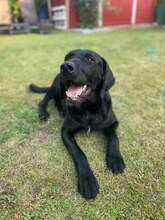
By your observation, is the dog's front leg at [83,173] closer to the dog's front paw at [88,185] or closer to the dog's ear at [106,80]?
the dog's front paw at [88,185]

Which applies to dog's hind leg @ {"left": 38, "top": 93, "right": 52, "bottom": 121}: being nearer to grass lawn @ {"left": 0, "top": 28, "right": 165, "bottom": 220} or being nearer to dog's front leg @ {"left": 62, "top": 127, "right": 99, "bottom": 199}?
grass lawn @ {"left": 0, "top": 28, "right": 165, "bottom": 220}

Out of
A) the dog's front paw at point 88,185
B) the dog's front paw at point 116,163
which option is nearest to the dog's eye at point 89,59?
the dog's front paw at point 116,163

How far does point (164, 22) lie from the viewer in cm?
1010

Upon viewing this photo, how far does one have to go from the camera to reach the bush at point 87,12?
8.77 m

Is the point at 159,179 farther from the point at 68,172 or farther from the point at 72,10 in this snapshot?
the point at 72,10

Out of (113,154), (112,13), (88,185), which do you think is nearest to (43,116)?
(113,154)

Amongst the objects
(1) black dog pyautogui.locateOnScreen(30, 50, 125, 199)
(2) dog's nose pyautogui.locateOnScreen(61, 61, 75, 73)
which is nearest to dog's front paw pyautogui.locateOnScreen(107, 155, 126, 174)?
(1) black dog pyautogui.locateOnScreen(30, 50, 125, 199)

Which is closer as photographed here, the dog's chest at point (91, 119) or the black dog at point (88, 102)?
the black dog at point (88, 102)

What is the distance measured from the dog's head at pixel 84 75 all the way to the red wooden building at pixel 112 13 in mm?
8010

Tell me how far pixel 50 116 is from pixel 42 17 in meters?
8.62

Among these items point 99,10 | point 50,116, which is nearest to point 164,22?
point 99,10

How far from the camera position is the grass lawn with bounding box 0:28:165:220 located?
154 cm

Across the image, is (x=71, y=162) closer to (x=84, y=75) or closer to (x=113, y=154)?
(x=113, y=154)

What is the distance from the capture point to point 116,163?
6.17 ft
